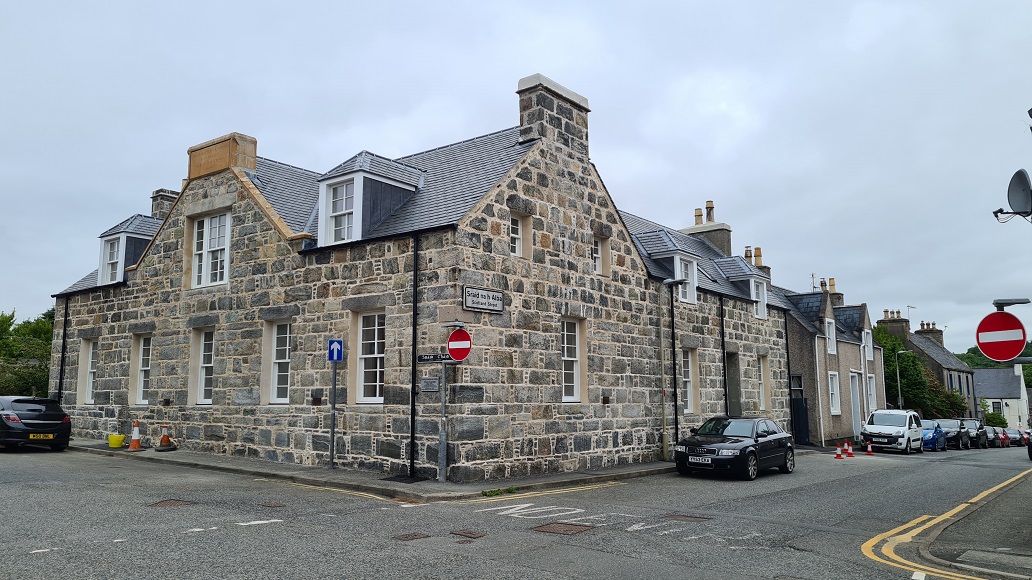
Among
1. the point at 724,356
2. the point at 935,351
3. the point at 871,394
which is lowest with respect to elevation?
the point at 871,394

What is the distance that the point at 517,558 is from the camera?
25.9 feet

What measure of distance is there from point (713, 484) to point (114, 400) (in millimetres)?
16524

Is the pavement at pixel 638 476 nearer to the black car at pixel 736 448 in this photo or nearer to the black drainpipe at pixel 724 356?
the black car at pixel 736 448

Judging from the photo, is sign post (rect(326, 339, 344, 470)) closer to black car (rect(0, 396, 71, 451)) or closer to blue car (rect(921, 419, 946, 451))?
black car (rect(0, 396, 71, 451))

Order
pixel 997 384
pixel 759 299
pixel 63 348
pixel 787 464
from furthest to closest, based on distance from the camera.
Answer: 1. pixel 997 384
2. pixel 759 299
3. pixel 63 348
4. pixel 787 464

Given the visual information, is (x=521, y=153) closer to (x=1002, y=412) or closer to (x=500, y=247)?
(x=500, y=247)

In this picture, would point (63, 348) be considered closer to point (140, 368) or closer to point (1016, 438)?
point (140, 368)

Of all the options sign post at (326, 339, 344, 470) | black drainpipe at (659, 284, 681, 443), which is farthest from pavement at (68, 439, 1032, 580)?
black drainpipe at (659, 284, 681, 443)

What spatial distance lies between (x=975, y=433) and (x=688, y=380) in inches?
988

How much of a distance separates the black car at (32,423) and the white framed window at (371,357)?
29.7 feet

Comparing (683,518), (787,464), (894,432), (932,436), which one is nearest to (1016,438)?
(932,436)

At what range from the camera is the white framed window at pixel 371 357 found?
15812 millimetres

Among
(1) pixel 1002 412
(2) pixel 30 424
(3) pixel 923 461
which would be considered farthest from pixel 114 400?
(1) pixel 1002 412

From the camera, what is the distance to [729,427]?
59.7 ft
